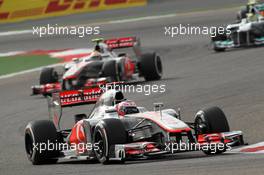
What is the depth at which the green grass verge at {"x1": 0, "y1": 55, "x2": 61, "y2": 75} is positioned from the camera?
3309 centimetres

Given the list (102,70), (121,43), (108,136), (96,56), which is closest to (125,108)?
(108,136)

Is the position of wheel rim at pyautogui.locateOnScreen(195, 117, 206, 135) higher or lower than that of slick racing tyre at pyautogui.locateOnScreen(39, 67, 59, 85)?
lower

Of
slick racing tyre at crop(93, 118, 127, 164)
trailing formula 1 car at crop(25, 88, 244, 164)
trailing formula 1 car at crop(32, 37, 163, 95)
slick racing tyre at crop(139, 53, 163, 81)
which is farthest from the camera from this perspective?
slick racing tyre at crop(139, 53, 163, 81)

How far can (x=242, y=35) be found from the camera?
31.3 m

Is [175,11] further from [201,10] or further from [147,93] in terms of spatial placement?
[147,93]

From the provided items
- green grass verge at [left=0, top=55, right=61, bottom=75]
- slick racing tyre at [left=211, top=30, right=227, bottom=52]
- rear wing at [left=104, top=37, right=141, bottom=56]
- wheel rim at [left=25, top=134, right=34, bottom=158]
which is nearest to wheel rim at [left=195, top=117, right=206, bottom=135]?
wheel rim at [left=25, top=134, right=34, bottom=158]

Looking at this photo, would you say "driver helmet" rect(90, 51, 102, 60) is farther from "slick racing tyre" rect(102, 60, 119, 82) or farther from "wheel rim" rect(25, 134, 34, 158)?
"wheel rim" rect(25, 134, 34, 158)

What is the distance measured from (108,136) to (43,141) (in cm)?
182

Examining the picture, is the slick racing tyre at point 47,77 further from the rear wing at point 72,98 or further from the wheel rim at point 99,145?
the wheel rim at point 99,145

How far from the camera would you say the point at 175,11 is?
4494 cm

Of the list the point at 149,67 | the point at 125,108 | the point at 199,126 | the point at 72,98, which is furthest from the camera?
the point at 149,67

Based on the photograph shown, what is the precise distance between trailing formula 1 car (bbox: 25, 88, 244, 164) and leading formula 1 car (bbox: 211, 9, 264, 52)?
16438 mm

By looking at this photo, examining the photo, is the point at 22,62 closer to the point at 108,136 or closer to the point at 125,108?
the point at 125,108

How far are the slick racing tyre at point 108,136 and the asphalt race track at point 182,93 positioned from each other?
175 millimetres
